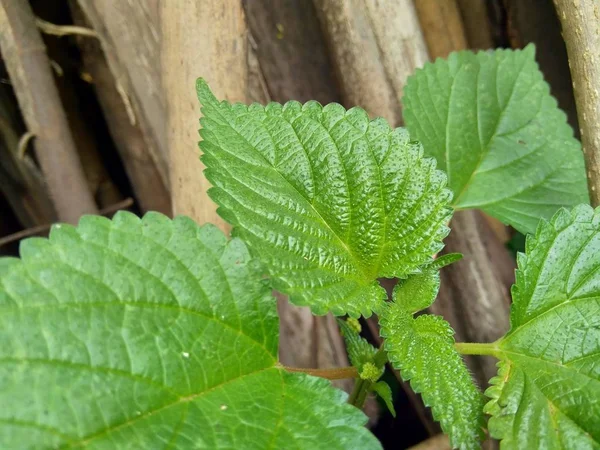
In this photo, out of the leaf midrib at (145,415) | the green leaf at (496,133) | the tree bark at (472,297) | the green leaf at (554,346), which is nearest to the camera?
the leaf midrib at (145,415)

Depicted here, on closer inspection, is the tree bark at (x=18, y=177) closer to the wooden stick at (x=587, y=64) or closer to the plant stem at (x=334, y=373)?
the plant stem at (x=334, y=373)

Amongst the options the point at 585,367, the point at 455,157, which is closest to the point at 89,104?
the point at 455,157

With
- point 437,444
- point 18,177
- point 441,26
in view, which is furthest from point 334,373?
point 18,177

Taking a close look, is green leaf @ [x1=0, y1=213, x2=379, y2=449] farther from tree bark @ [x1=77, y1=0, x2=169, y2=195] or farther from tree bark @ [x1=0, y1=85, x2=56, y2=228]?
tree bark @ [x1=0, y1=85, x2=56, y2=228]

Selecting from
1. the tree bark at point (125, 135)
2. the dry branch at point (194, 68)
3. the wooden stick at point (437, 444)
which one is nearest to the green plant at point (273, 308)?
the dry branch at point (194, 68)

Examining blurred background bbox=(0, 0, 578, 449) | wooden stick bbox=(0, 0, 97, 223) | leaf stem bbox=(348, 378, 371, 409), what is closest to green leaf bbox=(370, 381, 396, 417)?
leaf stem bbox=(348, 378, 371, 409)

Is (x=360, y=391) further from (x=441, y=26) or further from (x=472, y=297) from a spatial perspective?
(x=441, y=26)

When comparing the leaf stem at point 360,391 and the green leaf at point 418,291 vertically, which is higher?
the green leaf at point 418,291
